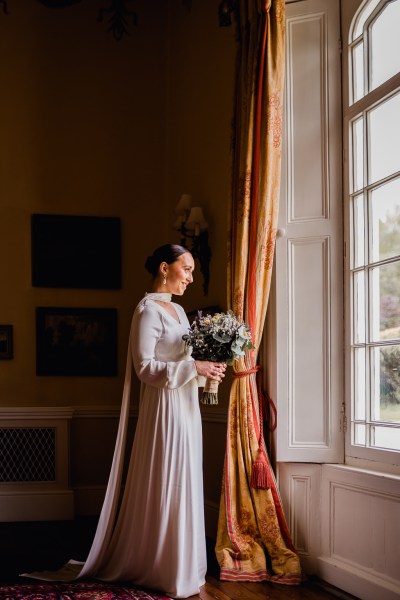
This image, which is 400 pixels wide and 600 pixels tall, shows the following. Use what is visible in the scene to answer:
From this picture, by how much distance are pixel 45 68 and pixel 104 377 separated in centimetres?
272

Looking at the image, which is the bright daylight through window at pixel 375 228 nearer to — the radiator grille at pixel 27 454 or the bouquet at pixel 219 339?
the bouquet at pixel 219 339

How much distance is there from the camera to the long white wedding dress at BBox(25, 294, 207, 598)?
3822 millimetres

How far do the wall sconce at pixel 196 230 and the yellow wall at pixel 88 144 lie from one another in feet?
1.42

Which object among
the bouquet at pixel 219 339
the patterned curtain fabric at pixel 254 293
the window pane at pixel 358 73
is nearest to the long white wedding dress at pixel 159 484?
the bouquet at pixel 219 339

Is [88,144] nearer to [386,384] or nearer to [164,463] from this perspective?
[164,463]

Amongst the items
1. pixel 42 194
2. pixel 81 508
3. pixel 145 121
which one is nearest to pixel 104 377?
pixel 81 508

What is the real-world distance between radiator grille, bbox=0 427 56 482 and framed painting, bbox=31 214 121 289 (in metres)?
1.23

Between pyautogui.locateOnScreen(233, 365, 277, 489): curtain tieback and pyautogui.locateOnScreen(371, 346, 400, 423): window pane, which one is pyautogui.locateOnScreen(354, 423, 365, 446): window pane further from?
pyautogui.locateOnScreen(233, 365, 277, 489): curtain tieback

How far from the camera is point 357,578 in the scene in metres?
3.80

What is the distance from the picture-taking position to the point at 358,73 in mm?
4277

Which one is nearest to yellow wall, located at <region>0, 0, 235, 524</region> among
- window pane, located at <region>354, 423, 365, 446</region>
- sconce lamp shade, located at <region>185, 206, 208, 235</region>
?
sconce lamp shade, located at <region>185, 206, 208, 235</region>

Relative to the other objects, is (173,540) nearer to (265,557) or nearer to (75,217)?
(265,557)

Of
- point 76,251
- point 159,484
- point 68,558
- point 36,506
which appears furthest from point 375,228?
point 36,506

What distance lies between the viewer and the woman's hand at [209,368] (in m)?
3.89
